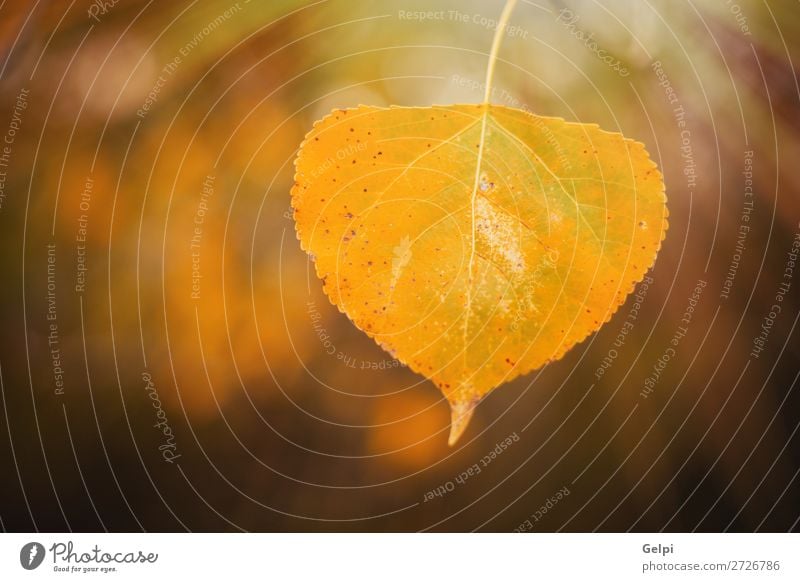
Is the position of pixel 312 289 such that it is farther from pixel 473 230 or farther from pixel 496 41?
pixel 496 41

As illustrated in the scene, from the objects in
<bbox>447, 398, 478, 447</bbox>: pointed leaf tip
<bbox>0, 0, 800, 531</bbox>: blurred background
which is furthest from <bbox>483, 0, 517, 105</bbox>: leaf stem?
<bbox>447, 398, 478, 447</bbox>: pointed leaf tip

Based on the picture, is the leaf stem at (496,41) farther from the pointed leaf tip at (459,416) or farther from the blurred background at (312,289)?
the pointed leaf tip at (459,416)

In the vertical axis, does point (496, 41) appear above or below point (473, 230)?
above

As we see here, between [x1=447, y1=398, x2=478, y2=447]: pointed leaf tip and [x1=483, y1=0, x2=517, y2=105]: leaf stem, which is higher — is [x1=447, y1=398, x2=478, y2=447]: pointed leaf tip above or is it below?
below

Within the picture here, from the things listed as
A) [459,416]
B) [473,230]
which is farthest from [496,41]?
[459,416]

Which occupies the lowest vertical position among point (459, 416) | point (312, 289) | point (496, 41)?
point (459, 416)

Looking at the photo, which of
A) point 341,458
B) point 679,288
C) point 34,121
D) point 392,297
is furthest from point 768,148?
point 34,121

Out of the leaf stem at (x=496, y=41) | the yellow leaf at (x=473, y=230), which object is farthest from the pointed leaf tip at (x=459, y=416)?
the leaf stem at (x=496, y=41)

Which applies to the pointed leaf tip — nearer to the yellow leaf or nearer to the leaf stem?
the yellow leaf

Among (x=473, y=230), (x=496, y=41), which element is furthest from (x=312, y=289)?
(x=496, y=41)
